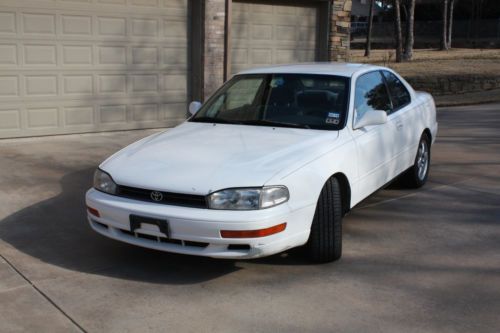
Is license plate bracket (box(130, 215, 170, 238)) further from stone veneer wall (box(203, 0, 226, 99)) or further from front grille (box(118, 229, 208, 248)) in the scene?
stone veneer wall (box(203, 0, 226, 99))

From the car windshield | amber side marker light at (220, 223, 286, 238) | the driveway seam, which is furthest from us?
the car windshield

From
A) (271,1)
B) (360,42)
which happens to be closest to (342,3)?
(271,1)

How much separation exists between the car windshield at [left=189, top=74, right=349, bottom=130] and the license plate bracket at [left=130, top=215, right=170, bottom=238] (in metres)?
1.61

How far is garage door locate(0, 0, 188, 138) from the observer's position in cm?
950

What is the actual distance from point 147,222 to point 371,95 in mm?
2788

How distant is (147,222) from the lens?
14.5ft

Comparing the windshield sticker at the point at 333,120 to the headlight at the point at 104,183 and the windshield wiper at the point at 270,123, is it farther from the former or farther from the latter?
the headlight at the point at 104,183

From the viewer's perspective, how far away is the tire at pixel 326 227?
4.77 meters

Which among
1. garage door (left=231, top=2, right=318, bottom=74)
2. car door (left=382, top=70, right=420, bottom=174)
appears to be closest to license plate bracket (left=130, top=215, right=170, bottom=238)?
car door (left=382, top=70, right=420, bottom=174)

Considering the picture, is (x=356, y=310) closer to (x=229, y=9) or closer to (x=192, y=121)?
(x=192, y=121)

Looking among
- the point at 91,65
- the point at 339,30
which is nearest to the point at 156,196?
the point at 91,65

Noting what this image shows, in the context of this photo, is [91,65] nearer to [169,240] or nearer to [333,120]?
[333,120]

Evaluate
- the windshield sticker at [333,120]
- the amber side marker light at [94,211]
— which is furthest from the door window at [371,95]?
the amber side marker light at [94,211]

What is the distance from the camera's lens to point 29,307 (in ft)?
13.6
